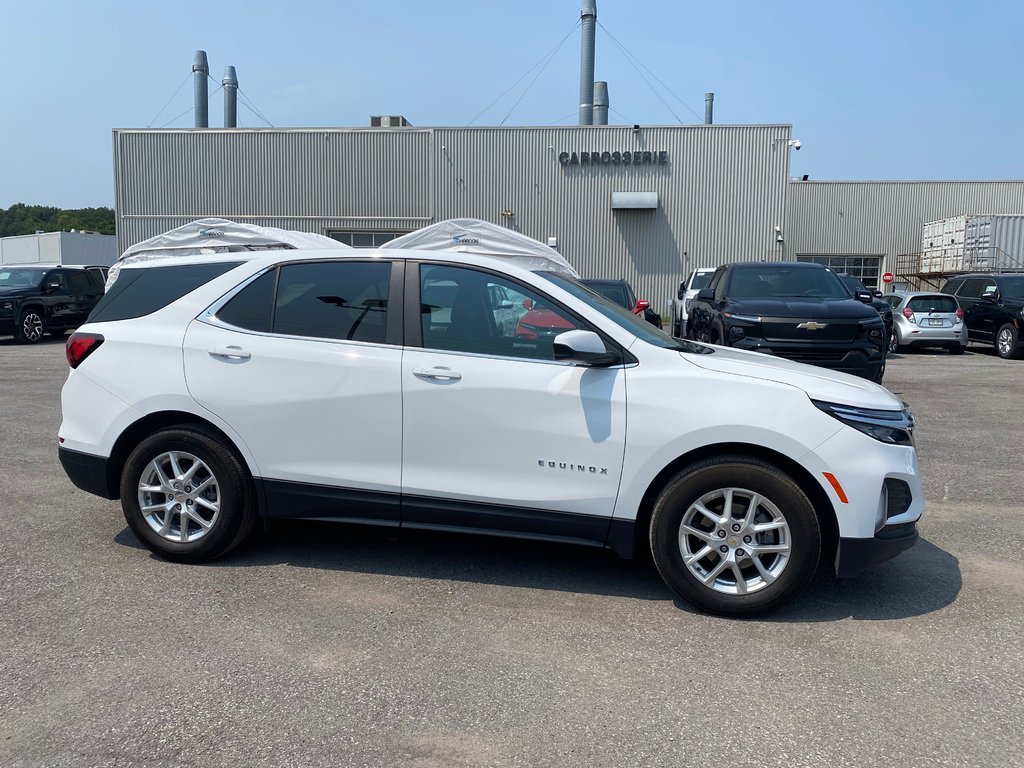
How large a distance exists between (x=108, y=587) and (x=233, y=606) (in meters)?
0.78

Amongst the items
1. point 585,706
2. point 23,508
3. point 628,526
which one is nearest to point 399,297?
point 628,526

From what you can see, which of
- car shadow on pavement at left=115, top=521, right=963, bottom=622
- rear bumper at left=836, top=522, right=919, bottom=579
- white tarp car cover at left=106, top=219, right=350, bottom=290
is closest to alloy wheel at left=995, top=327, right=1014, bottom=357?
→ white tarp car cover at left=106, top=219, right=350, bottom=290

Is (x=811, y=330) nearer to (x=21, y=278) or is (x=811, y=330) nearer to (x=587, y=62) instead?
(x=21, y=278)

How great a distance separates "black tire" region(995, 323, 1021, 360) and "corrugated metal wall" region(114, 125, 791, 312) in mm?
11460

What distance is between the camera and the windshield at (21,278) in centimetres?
1986

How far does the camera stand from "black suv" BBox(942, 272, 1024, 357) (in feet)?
59.8

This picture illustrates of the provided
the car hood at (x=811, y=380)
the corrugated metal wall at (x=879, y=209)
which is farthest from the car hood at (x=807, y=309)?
the corrugated metal wall at (x=879, y=209)

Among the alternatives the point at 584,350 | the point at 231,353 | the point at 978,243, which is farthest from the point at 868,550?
the point at 978,243

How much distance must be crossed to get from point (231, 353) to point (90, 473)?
3.80 feet

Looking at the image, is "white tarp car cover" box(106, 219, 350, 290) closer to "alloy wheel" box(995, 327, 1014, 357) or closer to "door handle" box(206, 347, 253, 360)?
"door handle" box(206, 347, 253, 360)

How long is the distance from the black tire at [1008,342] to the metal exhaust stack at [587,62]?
70.4 ft

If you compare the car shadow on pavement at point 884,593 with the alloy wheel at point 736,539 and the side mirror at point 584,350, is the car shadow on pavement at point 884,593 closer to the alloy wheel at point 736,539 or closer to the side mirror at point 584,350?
the alloy wheel at point 736,539

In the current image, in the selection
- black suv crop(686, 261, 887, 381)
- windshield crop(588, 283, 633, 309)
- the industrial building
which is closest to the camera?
black suv crop(686, 261, 887, 381)

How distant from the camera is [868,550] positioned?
408 centimetres
